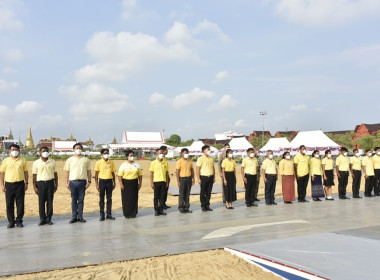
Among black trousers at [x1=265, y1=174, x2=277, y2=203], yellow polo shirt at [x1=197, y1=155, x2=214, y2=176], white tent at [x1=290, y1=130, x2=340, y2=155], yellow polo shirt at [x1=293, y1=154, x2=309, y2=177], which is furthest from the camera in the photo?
white tent at [x1=290, y1=130, x2=340, y2=155]

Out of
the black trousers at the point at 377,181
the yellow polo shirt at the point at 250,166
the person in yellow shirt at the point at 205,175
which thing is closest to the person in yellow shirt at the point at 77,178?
the person in yellow shirt at the point at 205,175

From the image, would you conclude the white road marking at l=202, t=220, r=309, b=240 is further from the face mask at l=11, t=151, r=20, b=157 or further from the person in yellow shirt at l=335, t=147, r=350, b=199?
the person in yellow shirt at l=335, t=147, r=350, b=199

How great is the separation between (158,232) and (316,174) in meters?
6.13

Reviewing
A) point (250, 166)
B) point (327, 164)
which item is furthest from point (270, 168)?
point (327, 164)

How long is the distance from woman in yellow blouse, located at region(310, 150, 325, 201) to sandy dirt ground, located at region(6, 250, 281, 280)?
665cm

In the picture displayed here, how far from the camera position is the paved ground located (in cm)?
469

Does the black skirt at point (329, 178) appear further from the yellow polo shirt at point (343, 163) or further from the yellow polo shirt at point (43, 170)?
the yellow polo shirt at point (43, 170)

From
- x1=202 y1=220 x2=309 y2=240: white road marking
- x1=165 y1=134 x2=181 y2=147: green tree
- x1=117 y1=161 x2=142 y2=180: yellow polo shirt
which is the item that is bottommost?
x1=202 y1=220 x2=309 y2=240: white road marking

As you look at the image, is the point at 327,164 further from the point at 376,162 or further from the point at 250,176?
the point at 250,176

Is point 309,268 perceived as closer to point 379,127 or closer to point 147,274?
point 147,274

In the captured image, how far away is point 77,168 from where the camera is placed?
720 cm

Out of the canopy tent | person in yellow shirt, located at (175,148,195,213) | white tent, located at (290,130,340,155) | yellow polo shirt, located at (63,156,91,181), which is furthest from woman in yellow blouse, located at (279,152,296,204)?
the canopy tent

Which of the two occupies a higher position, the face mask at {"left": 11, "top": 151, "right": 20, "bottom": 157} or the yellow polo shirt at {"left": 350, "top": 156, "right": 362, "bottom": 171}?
the face mask at {"left": 11, "top": 151, "right": 20, "bottom": 157}

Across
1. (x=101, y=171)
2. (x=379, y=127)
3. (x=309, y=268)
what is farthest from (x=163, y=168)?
(x=379, y=127)
